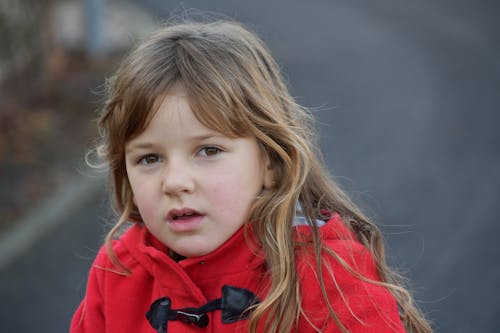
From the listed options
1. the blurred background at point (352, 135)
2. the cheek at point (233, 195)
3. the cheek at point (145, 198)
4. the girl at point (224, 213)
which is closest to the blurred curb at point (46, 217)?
the blurred background at point (352, 135)

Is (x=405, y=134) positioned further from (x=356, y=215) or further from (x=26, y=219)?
(x=356, y=215)

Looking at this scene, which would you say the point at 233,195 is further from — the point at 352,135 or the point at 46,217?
the point at 352,135

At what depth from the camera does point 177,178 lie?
204 centimetres

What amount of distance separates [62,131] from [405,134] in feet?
8.89

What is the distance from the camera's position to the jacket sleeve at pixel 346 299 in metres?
2.05

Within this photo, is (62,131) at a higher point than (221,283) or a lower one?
lower

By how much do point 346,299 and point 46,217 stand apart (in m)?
3.74

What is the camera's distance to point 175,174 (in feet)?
6.72

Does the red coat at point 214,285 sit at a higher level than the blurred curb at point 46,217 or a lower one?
higher

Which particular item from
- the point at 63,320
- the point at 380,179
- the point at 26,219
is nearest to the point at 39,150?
the point at 26,219

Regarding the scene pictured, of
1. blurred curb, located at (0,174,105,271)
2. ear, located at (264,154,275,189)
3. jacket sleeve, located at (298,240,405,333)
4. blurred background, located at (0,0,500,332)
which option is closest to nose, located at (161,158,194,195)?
ear, located at (264,154,275,189)

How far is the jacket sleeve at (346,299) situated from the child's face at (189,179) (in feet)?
0.81

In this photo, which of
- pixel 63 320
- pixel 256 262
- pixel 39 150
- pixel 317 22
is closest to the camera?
pixel 256 262

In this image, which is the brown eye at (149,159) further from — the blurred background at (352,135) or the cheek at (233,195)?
the blurred background at (352,135)
